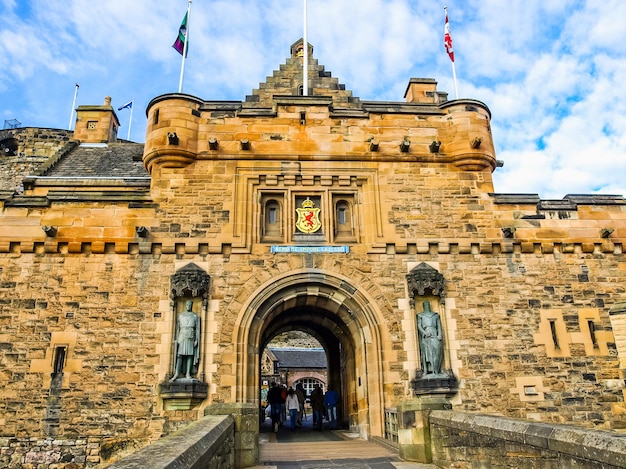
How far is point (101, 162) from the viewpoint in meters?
17.2

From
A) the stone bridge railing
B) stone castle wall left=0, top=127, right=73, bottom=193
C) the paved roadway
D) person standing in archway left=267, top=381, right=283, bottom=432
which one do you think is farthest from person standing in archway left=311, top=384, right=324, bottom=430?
stone castle wall left=0, top=127, right=73, bottom=193

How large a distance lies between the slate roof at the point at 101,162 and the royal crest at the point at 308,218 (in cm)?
546

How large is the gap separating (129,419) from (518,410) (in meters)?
8.41

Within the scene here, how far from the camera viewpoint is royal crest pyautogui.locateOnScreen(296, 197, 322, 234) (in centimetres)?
1267

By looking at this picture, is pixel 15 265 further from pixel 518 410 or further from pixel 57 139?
pixel 57 139

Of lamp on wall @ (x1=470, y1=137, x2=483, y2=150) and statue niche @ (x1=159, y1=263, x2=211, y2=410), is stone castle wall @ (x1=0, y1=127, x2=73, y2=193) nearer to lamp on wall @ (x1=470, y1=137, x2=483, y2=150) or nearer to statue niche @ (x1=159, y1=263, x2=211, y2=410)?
statue niche @ (x1=159, y1=263, x2=211, y2=410)

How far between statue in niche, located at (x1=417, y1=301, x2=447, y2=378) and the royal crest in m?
3.29

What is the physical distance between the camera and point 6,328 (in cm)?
1127

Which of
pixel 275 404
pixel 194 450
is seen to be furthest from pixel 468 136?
pixel 194 450

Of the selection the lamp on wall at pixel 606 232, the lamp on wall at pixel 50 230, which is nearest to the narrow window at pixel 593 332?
the lamp on wall at pixel 606 232

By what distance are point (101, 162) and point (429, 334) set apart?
480 inches

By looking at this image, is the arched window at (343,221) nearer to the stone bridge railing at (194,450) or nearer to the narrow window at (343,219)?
the narrow window at (343,219)

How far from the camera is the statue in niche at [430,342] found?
11352mm

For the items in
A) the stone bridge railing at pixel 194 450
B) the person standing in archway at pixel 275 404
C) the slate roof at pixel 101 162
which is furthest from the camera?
the slate roof at pixel 101 162
